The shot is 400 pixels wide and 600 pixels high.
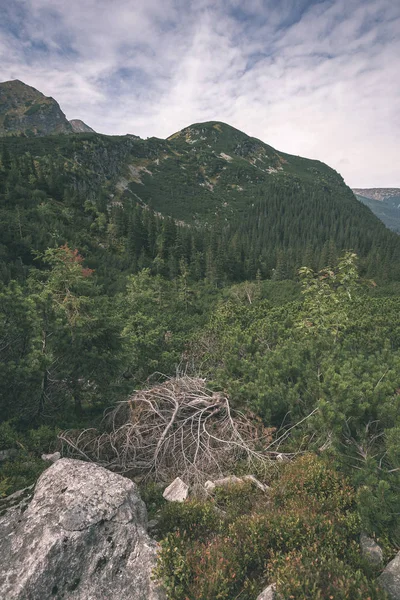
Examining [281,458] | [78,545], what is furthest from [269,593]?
[281,458]

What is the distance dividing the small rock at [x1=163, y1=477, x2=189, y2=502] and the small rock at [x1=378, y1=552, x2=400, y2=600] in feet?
10.8

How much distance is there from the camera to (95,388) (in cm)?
1022

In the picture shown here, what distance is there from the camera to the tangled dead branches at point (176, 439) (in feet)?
22.5

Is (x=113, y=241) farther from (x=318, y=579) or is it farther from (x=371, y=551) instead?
(x=318, y=579)

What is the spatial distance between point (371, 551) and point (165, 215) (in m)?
119

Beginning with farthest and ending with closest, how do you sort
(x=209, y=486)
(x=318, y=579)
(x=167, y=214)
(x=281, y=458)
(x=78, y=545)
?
(x=167, y=214) < (x=281, y=458) < (x=209, y=486) < (x=78, y=545) < (x=318, y=579)

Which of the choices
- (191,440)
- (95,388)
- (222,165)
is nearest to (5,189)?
(95,388)

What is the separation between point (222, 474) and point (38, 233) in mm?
38774

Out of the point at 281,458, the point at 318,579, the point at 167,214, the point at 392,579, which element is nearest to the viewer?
the point at 318,579

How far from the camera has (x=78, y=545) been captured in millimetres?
3707

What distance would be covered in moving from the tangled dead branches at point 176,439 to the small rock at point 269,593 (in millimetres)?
2970

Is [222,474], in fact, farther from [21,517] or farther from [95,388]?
[95,388]

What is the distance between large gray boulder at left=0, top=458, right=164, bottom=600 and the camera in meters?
3.44

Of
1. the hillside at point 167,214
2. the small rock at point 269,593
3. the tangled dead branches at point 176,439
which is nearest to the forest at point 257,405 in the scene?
the small rock at point 269,593
